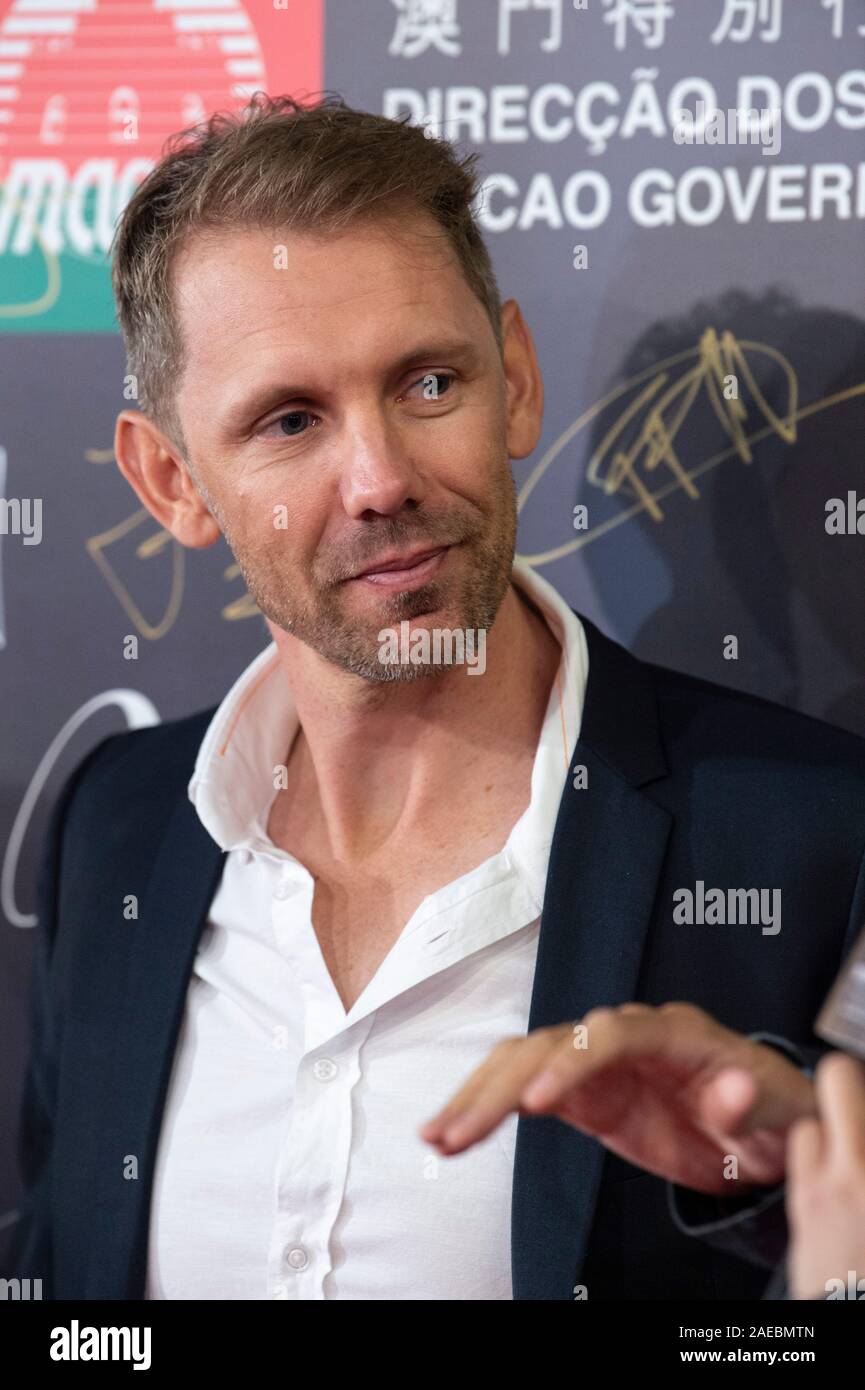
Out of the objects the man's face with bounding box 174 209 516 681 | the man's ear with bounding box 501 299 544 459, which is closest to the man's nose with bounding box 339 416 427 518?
the man's face with bounding box 174 209 516 681

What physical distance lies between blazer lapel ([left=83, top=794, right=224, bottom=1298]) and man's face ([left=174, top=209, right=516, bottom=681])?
0.97 ft

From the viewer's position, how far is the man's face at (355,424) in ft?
4.41

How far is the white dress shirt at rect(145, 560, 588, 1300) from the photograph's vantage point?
4.32 ft

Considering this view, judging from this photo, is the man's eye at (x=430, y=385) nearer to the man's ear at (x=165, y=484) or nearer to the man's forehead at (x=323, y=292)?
the man's forehead at (x=323, y=292)

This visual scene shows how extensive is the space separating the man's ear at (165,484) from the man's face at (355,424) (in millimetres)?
115

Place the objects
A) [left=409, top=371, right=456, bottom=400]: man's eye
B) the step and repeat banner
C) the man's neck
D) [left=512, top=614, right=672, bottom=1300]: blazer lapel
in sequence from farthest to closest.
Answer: the step and repeat banner, the man's neck, [left=409, top=371, right=456, bottom=400]: man's eye, [left=512, top=614, right=672, bottom=1300]: blazer lapel

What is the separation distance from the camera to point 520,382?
1.55m

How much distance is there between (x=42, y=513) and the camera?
182cm

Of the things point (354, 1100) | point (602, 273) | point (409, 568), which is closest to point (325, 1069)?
point (354, 1100)

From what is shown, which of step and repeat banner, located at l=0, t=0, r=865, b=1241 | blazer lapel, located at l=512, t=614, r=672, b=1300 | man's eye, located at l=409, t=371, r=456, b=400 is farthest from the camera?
step and repeat banner, located at l=0, t=0, r=865, b=1241

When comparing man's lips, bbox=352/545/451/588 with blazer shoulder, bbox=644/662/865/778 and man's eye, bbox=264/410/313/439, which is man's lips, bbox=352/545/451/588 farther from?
blazer shoulder, bbox=644/662/865/778

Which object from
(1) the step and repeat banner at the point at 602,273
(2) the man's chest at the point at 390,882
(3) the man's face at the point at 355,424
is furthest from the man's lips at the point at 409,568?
(1) the step and repeat banner at the point at 602,273
